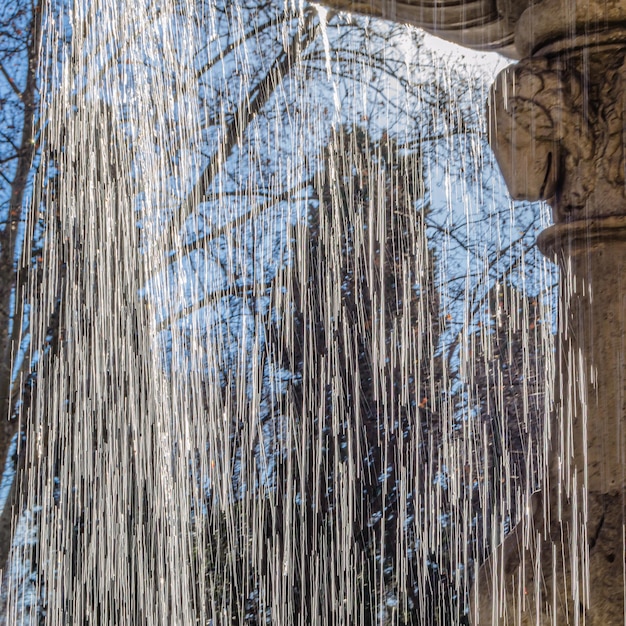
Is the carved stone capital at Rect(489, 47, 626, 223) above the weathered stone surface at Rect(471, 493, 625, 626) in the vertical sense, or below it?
above

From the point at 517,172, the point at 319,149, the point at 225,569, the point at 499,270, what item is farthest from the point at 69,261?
the point at 517,172

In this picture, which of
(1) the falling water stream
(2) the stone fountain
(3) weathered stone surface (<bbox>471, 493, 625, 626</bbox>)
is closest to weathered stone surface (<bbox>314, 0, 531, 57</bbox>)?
(2) the stone fountain

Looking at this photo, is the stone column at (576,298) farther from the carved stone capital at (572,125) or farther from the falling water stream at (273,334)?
the falling water stream at (273,334)

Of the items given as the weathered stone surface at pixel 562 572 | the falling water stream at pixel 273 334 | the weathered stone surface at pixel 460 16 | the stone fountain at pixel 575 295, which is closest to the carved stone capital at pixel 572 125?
the stone fountain at pixel 575 295

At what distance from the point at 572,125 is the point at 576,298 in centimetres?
21

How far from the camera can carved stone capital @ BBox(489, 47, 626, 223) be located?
107 cm

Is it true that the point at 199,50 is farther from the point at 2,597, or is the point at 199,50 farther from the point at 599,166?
the point at 599,166

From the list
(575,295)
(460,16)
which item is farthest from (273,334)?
(575,295)

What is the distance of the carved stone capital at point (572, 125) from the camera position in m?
1.07

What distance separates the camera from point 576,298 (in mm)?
1050

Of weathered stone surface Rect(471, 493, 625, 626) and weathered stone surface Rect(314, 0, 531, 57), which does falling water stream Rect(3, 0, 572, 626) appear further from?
weathered stone surface Rect(471, 493, 625, 626)

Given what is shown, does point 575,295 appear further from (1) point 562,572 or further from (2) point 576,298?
(1) point 562,572

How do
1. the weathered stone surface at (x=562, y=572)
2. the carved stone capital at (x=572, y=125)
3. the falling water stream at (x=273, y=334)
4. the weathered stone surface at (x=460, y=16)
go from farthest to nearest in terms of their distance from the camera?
the falling water stream at (x=273, y=334) → the weathered stone surface at (x=460, y=16) → the carved stone capital at (x=572, y=125) → the weathered stone surface at (x=562, y=572)

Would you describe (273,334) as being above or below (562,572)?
above
